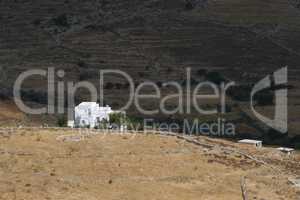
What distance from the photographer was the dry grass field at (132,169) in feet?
77.9

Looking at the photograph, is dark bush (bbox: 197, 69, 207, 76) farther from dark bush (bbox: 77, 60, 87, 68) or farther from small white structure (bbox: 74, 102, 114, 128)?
small white structure (bbox: 74, 102, 114, 128)

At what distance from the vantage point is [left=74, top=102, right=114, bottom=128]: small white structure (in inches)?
1572

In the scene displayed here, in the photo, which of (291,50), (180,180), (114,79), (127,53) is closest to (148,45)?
(127,53)

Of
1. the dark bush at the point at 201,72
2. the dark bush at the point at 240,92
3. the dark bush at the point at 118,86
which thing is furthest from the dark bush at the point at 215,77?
the dark bush at the point at 118,86

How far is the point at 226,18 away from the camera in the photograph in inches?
2995

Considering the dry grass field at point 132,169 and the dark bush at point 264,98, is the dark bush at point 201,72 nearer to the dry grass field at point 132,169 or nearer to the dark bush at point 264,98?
the dark bush at point 264,98

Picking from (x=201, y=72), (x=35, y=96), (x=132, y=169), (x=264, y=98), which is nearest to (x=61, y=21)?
(x=35, y=96)

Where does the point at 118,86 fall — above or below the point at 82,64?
below

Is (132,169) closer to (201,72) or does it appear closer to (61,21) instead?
(201,72)

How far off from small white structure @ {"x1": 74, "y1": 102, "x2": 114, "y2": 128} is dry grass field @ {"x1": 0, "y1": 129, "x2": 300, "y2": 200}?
8.10 m

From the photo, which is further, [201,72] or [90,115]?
[201,72]

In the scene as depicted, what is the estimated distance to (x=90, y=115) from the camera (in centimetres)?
4012

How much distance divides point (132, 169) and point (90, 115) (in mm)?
14437

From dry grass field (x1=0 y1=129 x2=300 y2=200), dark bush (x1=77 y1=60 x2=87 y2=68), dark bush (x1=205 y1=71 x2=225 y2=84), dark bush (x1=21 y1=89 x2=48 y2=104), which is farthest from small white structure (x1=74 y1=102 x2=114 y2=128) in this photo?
dark bush (x1=77 y1=60 x2=87 y2=68)
